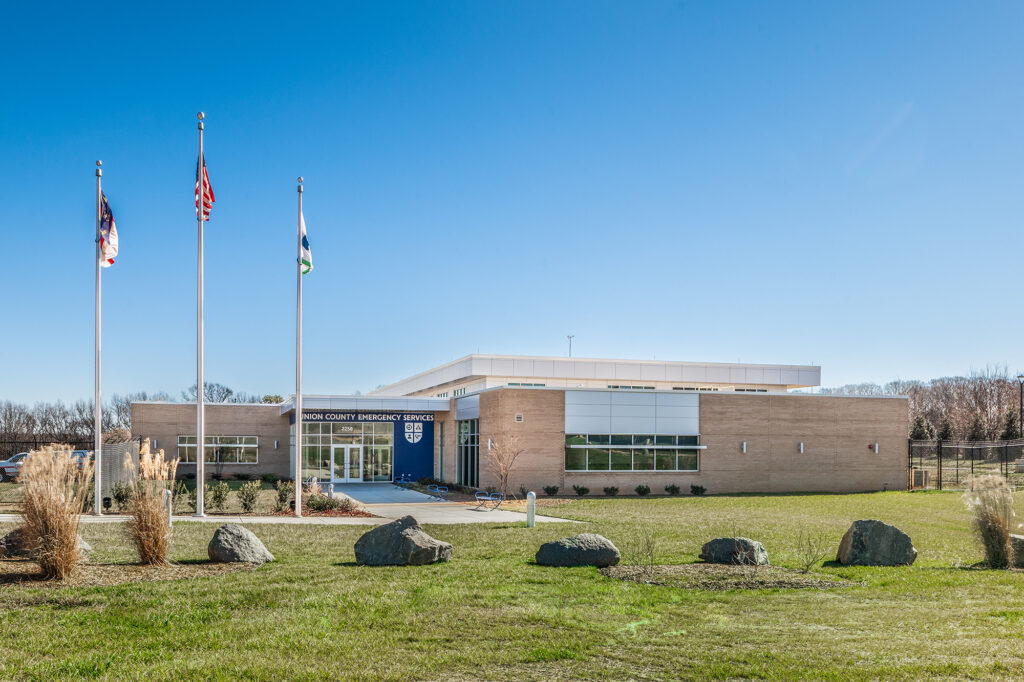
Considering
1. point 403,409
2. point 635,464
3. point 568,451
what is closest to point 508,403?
point 568,451

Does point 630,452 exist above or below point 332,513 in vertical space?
above

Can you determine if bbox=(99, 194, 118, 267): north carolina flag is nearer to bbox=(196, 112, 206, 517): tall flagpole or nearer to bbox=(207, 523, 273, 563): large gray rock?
bbox=(196, 112, 206, 517): tall flagpole

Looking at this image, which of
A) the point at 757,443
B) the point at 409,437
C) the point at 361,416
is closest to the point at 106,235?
the point at 361,416

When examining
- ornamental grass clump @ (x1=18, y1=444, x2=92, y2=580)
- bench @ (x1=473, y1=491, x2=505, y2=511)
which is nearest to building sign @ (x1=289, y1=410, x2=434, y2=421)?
bench @ (x1=473, y1=491, x2=505, y2=511)

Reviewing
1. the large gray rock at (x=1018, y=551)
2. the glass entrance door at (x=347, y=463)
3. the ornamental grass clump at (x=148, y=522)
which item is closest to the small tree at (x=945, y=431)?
the glass entrance door at (x=347, y=463)

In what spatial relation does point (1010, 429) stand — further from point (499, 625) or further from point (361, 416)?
point (499, 625)

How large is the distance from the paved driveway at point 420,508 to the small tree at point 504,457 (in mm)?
2806

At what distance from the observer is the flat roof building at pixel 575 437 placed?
34.9 meters

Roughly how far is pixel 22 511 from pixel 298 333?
11.8 m

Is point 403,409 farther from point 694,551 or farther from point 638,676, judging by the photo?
point 638,676

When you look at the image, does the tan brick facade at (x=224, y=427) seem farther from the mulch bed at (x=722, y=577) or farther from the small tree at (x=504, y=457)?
the mulch bed at (x=722, y=577)

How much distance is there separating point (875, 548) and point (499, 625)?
7.72 meters

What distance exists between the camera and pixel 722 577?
1198 centimetres

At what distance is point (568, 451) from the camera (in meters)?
35.0
